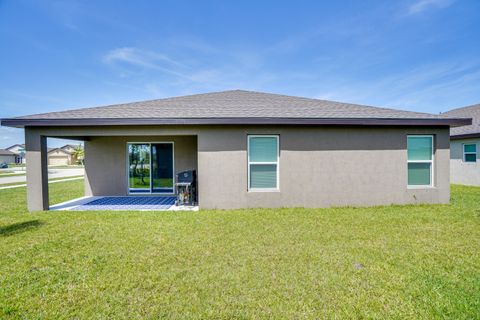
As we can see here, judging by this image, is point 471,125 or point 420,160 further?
point 471,125

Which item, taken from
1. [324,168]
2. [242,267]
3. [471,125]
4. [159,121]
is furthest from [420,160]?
[471,125]

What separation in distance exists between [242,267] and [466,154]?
1516cm

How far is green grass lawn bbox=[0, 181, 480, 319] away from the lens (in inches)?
99.3

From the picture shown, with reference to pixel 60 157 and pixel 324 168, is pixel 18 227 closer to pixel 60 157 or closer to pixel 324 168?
pixel 324 168

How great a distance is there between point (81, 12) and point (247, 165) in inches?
345

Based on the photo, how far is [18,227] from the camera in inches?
215

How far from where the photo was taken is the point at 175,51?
12.2 meters

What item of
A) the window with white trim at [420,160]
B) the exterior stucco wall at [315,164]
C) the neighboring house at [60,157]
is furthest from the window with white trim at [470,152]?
the neighboring house at [60,157]

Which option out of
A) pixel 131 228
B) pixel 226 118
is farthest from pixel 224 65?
pixel 131 228

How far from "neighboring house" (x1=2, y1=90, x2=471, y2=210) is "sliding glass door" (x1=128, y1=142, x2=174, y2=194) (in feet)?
7.24

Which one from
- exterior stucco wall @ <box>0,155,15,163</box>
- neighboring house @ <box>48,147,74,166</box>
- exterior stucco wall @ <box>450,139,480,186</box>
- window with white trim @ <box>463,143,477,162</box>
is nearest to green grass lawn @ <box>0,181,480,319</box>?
exterior stucco wall @ <box>450,139,480,186</box>

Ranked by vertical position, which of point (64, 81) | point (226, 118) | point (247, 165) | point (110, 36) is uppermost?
point (110, 36)

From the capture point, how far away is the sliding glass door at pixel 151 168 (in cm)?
964

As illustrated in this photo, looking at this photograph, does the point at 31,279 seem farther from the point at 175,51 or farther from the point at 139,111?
the point at 175,51
